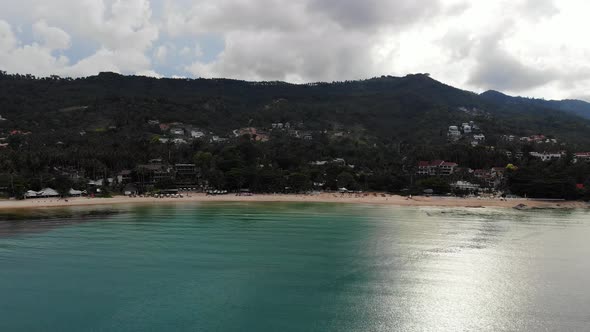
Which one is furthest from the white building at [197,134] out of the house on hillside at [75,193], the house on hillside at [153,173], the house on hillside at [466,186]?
the house on hillside at [466,186]

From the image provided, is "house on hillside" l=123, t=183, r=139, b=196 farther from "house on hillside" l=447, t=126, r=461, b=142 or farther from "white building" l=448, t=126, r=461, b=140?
"white building" l=448, t=126, r=461, b=140

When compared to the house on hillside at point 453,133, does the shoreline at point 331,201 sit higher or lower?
lower

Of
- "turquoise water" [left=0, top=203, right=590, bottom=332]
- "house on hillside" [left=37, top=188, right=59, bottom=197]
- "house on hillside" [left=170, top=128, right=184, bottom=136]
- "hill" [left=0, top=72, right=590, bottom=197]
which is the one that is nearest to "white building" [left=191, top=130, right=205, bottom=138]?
"hill" [left=0, top=72, right=590, bottom=197]

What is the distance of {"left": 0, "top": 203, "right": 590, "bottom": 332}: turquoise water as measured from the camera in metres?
16.9

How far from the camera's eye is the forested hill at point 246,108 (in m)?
122

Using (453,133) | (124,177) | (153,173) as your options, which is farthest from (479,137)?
(124,177)

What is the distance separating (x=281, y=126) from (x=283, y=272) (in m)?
121

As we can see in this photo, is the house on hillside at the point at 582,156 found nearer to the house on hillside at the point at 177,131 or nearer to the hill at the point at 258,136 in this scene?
the hill at the point at 258,136

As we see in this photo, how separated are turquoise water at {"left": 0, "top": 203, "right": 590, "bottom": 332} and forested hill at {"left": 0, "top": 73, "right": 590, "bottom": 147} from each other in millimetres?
77685

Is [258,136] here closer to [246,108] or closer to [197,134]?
[197,134]

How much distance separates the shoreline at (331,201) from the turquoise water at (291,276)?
1689 centimetres

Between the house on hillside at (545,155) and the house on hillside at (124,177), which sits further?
the house on hillside at (545,155)

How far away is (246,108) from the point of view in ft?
547

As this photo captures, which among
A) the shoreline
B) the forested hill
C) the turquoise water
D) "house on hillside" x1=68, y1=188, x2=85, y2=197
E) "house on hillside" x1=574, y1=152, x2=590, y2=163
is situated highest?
the forested hill
